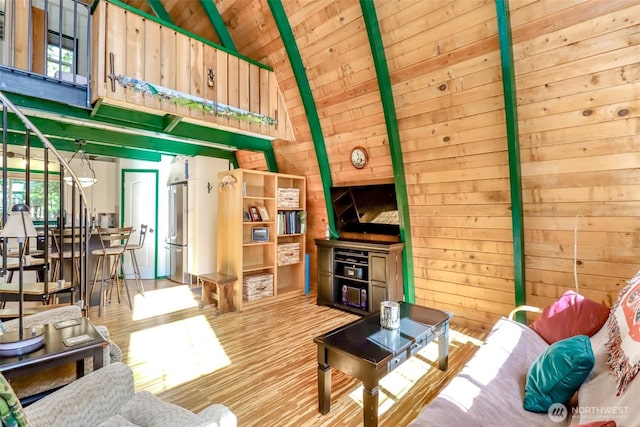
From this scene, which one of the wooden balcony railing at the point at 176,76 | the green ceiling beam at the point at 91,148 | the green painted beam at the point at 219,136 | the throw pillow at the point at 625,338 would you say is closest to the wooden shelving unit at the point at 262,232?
the green painted beam at the point at 219,136

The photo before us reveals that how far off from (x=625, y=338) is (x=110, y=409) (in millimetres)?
2183

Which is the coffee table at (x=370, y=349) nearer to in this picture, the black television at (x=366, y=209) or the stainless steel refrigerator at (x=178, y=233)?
the black television at (x=366, y=209)

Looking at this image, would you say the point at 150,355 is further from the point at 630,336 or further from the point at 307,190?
the point at 630,336

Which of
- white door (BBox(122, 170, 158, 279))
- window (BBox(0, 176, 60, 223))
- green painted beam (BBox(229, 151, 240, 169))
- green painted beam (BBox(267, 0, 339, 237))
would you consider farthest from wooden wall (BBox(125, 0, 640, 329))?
window (BBox(0, 176, 60, 223))

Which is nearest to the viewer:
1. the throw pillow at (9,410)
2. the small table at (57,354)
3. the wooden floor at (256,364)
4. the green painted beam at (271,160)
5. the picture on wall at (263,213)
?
the throw pillow at (9,410)

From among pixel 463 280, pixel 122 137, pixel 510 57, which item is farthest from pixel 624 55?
pixel 122 137

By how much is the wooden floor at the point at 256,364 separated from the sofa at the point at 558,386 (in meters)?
0.72

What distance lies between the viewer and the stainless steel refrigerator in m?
5.48

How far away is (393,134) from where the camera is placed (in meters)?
3.29

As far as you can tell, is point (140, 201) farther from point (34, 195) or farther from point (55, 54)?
point (55, 54)

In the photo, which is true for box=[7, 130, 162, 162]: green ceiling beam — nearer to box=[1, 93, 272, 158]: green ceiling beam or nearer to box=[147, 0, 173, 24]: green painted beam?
box=[1, 93, 272, 158]: green ceiling beam

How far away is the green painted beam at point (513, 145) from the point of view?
2371 millimetres

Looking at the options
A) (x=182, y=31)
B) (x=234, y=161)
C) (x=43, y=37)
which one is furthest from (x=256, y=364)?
(x=43, y=37)

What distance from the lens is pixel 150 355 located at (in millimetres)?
2799
